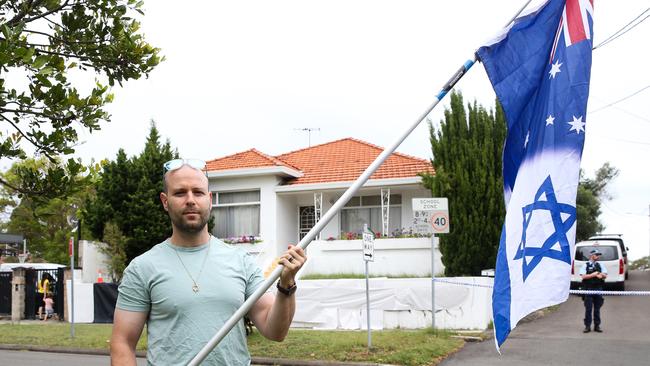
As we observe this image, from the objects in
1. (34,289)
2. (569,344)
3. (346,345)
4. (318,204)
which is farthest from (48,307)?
(569,344)

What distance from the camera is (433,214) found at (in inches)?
599

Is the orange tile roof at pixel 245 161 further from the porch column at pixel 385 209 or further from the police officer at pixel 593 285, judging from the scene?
the police officer at pixel 593 285

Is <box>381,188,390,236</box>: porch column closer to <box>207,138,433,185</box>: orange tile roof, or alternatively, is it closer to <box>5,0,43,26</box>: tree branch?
<box>207,138,433,185</box>: orange tile roof

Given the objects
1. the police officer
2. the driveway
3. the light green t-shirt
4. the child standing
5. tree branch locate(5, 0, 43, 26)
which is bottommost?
the child standing

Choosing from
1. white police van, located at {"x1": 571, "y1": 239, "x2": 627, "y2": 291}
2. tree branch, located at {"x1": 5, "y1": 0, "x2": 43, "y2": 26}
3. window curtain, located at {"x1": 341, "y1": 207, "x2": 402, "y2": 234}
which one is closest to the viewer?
tree branch, located at {"x1": 5, "y1": 0, "x2": 43, "y2": 26}

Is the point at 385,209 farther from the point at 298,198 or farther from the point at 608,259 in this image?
the point at 608,259

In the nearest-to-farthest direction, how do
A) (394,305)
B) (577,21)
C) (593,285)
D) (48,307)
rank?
(577,21) → (593,285) → (394,305) → (48,307)

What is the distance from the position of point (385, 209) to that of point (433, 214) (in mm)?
11357

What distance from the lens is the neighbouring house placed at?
85.9ft

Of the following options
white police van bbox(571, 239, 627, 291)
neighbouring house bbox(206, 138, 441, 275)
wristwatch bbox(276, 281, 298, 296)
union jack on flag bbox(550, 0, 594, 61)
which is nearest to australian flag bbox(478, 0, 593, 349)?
union jack on flag bbox(550, 0, 594, 61)

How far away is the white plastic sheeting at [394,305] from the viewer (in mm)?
16641

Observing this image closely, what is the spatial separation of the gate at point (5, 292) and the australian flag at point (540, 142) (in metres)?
25.8

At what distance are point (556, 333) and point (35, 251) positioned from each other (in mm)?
48874

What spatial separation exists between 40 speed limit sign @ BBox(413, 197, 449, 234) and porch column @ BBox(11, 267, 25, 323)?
54.4 feet
